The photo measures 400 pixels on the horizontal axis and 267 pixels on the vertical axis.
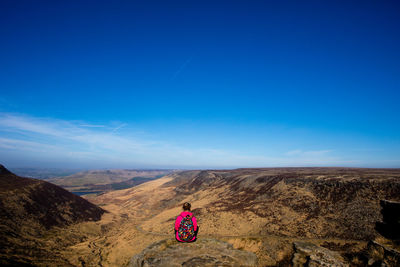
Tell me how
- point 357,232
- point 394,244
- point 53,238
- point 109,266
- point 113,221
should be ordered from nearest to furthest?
point 394,244 → point 357,232 → point 109,266 → point 53,238 → point 113,221

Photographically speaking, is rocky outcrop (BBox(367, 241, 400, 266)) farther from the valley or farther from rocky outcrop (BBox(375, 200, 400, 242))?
rocky outcrop (BBox(375, 200, 400, 242))

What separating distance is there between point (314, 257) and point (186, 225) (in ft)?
30.9

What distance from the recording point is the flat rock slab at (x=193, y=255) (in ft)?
32.8

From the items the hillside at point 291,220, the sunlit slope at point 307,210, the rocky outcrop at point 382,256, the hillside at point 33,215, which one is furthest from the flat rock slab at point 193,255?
the sunlit slope at point 307,210

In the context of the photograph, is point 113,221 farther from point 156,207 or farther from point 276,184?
point 276,184

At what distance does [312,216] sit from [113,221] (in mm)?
47051

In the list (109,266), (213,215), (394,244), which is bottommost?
(109,266)

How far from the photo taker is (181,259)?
10.2 meters

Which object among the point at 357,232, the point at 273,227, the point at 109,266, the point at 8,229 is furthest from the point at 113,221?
the point at 357,232

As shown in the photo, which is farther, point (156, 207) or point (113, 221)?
point (156, 207)

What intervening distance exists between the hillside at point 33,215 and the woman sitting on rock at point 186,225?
15044 mm

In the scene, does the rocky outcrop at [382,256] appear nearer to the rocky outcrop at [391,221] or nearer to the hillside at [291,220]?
the hillside at [291,220]

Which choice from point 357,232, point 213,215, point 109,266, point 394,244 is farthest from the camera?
point 213,215

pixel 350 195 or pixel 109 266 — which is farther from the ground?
pixel 350 195
